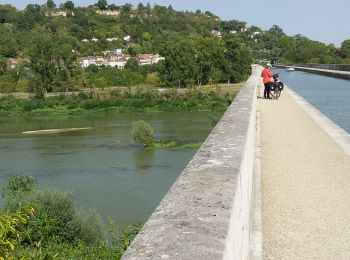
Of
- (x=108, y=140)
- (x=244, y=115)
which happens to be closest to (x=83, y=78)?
(x=108, y=140)

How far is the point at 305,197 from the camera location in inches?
231

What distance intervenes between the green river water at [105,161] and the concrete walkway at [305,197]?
8.92 meters

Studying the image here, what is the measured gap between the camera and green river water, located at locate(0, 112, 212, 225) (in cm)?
2003

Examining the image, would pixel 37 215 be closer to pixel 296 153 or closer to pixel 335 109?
pixel 296 153

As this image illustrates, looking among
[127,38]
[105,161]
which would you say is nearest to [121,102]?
[105,161]

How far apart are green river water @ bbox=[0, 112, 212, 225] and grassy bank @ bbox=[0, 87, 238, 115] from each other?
376 inches

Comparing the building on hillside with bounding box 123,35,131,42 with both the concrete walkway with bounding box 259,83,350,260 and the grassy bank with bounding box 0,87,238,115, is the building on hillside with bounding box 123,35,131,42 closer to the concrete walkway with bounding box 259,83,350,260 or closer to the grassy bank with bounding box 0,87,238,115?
the grassy bank with bounding box 0,87,238,115

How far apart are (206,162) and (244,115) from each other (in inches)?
189

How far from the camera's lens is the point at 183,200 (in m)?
3.27

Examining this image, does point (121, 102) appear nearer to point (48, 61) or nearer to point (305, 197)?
point (48, 61)

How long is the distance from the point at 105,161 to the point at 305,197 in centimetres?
2337

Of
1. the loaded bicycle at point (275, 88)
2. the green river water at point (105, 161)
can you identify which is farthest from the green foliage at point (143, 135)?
the loaded bicycle at point (275, 88)

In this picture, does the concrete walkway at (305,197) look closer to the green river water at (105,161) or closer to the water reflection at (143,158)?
the green river water at (105,161)

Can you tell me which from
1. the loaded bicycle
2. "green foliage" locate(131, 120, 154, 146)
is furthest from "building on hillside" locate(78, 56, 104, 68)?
the loaded bicycle
